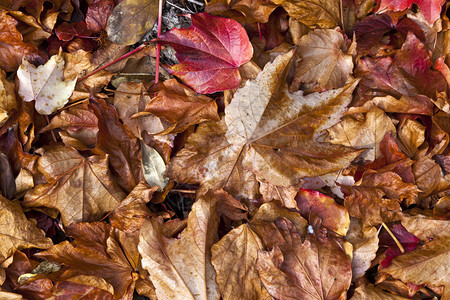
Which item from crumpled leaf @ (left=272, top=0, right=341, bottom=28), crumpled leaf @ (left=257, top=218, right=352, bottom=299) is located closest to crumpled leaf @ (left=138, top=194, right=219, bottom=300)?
crumpled leaf @ (left=257, top=218, right=352, bottom=299)

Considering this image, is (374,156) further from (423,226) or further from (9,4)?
(9,4)

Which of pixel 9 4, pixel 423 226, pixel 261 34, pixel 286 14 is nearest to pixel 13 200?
pixel 9 4

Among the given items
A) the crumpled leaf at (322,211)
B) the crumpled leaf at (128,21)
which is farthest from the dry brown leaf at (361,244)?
the crumpled leaf at (128,21)

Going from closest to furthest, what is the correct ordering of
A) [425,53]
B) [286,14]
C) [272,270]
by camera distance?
[272,270]
[425,53]
[286,14]

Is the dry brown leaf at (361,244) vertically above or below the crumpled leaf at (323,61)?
below

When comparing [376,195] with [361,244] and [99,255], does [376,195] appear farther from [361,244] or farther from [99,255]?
[99,255]

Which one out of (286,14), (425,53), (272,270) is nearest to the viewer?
(272,270)

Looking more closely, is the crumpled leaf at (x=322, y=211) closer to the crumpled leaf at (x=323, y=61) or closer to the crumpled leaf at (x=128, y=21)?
the crumpled leaf at (x=323, y=61)
